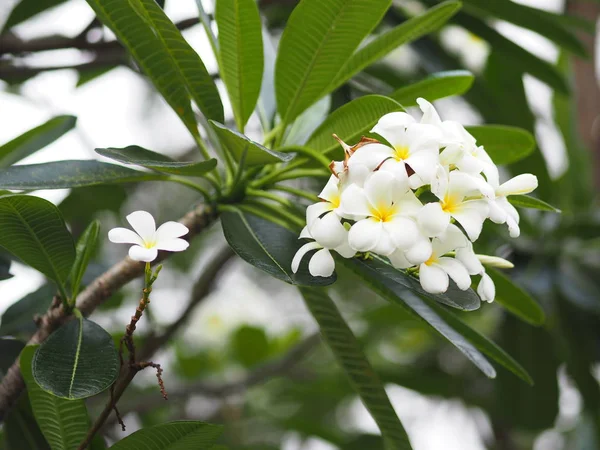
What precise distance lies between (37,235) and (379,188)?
1.16ft

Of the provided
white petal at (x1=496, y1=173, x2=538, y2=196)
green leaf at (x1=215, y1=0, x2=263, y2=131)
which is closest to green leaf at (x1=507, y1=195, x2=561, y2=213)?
white petal at (x1=496, y1=173, x2=538, y2=196)

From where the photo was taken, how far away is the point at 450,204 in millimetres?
569

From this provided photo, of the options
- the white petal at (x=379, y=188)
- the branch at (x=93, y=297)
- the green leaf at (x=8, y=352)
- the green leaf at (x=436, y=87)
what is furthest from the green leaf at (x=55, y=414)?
the green leaf at (x=436, y=87)

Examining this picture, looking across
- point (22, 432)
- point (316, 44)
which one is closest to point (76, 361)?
point (22, 432)

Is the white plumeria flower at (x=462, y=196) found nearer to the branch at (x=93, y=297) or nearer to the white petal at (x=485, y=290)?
the white petal at (x=485, y=290)

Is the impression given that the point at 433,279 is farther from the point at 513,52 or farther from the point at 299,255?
the point at 513,52

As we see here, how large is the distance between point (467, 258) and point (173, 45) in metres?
0.36

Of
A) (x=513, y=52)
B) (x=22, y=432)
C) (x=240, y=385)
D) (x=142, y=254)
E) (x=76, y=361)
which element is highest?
(x=142, y=254)

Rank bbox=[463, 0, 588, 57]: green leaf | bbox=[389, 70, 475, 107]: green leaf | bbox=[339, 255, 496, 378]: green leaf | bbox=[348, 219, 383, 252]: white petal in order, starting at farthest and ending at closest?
bbox=[463, 0, 588, 57]: green leaf → bbox=[389, 70, 475, 107]: green leaf → bbox=[339, 255, 496, 378]: green leaf → bbox=[348, 219, 383, 252]: white petal

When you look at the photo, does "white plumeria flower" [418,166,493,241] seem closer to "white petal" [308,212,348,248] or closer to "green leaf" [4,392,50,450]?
"white petal" [308,212,348,248]

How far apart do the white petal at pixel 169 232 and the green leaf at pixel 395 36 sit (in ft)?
0.91

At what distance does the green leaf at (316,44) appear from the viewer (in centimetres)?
70

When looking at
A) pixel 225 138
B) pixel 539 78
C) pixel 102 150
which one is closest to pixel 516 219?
pixel 225 138

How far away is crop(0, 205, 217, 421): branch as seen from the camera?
2.33ft
